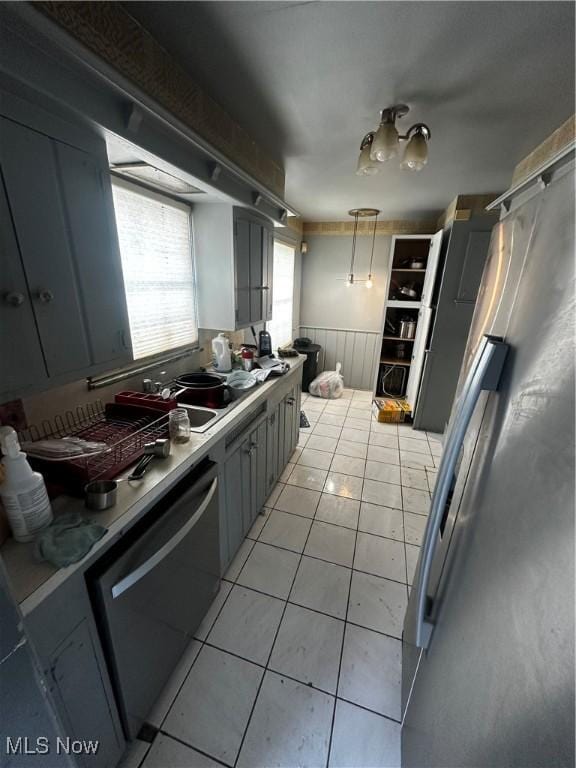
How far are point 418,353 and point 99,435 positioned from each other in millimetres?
3295

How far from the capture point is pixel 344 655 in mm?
1384

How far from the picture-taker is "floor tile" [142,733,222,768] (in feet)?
3.44

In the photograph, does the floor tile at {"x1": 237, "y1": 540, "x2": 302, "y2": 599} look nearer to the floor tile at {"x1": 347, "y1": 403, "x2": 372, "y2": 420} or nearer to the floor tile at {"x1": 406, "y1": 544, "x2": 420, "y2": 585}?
the floor tile at {"x1": 406, "y1": 544, "x2": 420, "y2": 585}

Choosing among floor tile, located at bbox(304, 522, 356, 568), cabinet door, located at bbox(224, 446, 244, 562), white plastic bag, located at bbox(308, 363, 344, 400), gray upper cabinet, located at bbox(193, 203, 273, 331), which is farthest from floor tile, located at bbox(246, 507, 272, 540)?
white plastic bag, located at bbox(308, 363, 344, 400)

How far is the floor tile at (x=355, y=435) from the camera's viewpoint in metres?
3.27

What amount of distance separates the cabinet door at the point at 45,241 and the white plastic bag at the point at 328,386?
11.6ft

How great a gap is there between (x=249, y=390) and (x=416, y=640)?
142 centimetres

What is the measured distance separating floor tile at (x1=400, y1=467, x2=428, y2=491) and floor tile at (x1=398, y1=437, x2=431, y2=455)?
1.22ft

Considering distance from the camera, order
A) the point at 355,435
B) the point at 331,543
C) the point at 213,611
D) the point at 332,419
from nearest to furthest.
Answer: the point at 213,611
the point at 331,543
the point at 355,435
the point at 332,419

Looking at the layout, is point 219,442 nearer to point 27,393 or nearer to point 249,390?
point 249,390

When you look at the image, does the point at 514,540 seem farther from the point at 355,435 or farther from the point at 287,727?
the point at 355,435

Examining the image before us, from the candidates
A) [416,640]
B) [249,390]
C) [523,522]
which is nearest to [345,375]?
[249,390]

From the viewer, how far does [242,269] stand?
2133mm

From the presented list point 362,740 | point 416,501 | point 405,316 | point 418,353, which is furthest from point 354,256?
point 362,740
